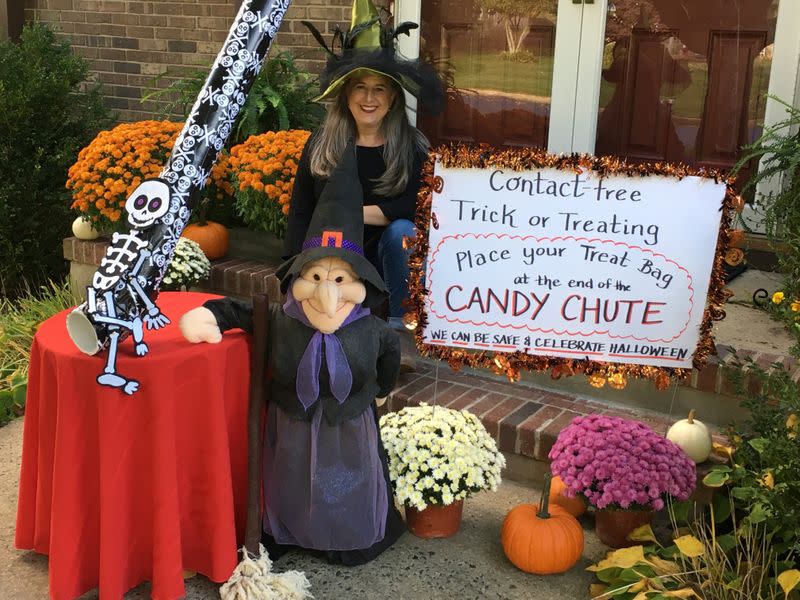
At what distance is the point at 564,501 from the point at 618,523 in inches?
8.8

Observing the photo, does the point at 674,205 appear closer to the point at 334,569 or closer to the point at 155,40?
the point at 334,569

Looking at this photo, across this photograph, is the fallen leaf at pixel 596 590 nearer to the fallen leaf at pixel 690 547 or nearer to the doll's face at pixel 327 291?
the fallen leaf at pixel 690 547

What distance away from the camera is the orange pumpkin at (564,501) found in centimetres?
292

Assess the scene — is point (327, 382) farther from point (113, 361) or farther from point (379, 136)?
point (379, 136)

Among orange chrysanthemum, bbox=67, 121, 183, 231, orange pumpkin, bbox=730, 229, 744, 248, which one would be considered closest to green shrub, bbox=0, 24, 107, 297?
orange chrysanthemum, bbox=67, 121, 183, 231

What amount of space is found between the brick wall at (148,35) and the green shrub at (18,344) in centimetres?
189

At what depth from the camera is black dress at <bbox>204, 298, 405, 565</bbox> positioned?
2498 mm

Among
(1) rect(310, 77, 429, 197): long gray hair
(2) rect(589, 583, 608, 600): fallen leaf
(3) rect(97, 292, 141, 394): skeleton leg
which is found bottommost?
(2) rect(589, 583, 608, 600): fallen leaf

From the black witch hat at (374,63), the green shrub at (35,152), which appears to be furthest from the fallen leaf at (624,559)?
the green shrub at (35,152)

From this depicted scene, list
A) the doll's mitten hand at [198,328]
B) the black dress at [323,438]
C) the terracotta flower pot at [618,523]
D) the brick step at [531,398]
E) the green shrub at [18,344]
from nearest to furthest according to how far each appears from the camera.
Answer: the doll's mitten hand at [198,328] → the black dress at [323,438] → the terracotta flower pot at [618,523] → the brick step at [531,398] → the green shrub at [18,344]

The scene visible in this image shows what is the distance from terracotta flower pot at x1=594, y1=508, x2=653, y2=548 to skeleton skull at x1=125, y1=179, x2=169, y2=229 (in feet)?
5.46

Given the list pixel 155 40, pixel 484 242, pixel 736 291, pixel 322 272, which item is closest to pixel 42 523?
pixel 322 272

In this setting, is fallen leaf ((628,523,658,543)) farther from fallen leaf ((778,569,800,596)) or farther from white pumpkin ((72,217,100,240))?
white pumpkin ((72,217,100,240))

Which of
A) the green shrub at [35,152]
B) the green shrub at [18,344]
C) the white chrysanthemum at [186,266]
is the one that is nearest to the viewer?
the green shrub at [18,344]
